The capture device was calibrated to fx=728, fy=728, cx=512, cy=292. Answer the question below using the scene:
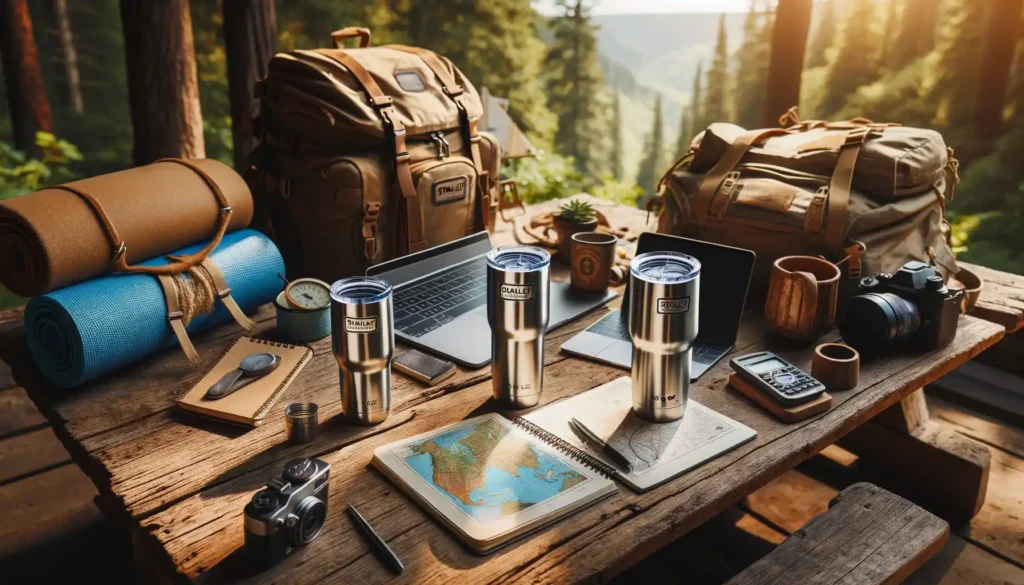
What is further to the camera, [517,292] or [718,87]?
[718,87]

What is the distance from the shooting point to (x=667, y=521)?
128 centimetres

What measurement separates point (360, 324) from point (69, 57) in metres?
14.2

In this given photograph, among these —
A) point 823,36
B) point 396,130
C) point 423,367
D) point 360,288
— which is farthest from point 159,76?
point 823,36

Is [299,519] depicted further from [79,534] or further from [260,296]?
[79,534]

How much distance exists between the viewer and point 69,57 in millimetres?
12758

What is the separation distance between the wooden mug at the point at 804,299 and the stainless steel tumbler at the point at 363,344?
113 centimetres

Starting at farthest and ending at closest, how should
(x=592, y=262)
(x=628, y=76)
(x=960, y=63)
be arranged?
(x=628, y=76) < (x=960, y=63) < (x=592, y=262)

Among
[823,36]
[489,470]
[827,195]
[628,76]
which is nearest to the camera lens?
[489,470]

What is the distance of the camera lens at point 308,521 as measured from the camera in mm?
1173

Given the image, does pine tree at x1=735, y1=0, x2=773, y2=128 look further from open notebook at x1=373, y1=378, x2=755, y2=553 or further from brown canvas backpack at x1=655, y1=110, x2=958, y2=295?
open notebook at x1=373, y1=378, x2=755, y2=553

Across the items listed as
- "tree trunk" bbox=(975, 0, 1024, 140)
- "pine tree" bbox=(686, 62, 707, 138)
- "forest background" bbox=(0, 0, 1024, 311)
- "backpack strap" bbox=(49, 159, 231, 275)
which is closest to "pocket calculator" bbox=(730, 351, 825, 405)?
"backpack strap" bbox=(49, 159, 231, 275)

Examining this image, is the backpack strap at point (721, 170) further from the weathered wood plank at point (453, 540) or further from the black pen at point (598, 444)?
the black pen at point (598, 444)

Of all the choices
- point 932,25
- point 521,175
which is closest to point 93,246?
point 521,175

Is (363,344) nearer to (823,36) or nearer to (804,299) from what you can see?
(804,299)
